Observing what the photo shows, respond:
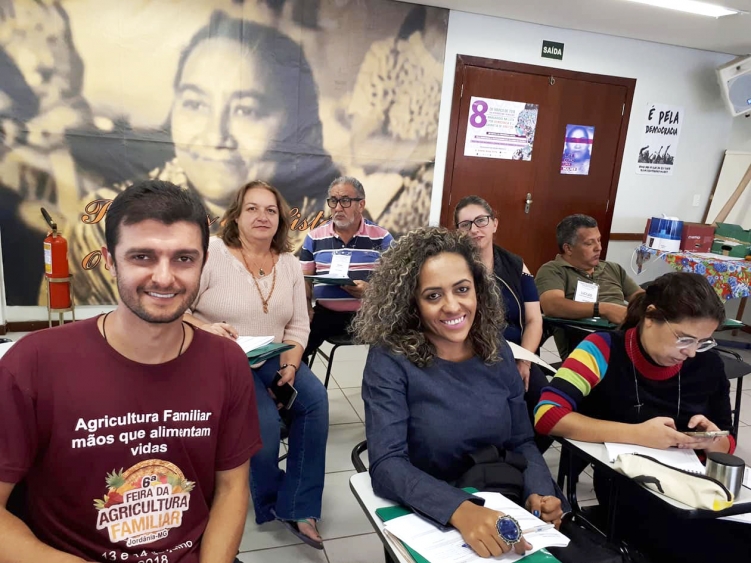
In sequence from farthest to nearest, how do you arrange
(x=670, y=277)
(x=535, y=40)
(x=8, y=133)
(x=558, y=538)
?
(x=535, y=40), (x=8, y=133), (x=670, y=277), (x=558, y=538)

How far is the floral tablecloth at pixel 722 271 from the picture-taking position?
4.08 m

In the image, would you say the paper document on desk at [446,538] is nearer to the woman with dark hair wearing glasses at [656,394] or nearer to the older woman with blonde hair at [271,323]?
the woman with dark hair wearing glasses at [656,394]

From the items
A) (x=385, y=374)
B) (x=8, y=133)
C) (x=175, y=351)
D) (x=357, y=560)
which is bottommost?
(x=357, y=560)

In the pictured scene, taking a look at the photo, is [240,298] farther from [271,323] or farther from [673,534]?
[673,534]

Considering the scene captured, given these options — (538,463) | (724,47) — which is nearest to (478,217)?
(538,463)

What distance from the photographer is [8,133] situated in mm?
3562

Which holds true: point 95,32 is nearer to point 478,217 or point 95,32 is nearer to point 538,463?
point 478,217

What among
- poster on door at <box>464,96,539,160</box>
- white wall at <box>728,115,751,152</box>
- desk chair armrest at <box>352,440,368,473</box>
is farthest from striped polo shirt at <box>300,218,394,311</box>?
white wall at <box>728,115,751,152</box>

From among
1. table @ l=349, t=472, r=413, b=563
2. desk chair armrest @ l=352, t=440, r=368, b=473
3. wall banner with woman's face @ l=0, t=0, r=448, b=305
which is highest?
wall banner with woman's face @ l=0, t=0, r=448, b=305

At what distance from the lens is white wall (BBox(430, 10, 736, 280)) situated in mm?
4488

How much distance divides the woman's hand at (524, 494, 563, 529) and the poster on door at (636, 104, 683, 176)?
190 inches

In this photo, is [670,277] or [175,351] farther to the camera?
[670,277]

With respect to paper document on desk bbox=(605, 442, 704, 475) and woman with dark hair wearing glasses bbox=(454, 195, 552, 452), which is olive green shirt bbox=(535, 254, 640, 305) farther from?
paper document on desk bbox=(605, 442, 704, 475)

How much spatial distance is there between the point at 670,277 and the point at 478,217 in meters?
1.04
